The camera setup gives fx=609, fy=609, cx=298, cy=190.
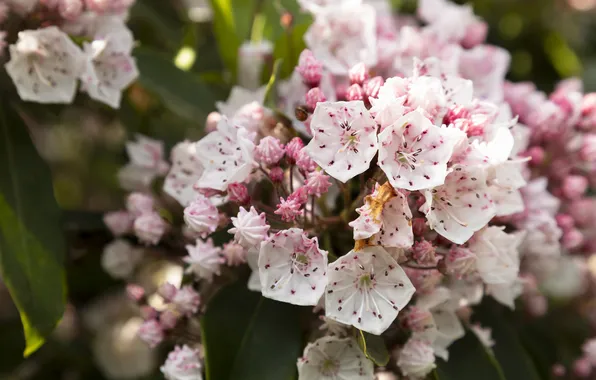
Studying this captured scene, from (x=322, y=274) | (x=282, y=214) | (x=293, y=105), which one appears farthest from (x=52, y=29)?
(x=322, y=274)

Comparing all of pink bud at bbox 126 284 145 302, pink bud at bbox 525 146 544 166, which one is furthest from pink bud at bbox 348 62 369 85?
pink bud at bbox 126 284 145 302

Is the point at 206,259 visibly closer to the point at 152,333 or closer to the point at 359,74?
the point at 152,333

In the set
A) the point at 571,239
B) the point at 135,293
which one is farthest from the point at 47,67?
the point at 571,239

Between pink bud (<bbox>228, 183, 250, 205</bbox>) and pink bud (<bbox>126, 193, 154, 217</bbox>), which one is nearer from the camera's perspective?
pink bud (<bbox>228, 183, 250, 205</bbox>)

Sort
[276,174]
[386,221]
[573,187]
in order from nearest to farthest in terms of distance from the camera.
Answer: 1. [386,221]
2. [276,174]
3. [573,187]

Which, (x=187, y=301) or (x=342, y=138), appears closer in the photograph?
(x=342, y=138)

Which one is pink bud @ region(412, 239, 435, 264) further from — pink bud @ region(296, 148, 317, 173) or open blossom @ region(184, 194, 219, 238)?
open blossom @ region(184, 194, 219, 238)

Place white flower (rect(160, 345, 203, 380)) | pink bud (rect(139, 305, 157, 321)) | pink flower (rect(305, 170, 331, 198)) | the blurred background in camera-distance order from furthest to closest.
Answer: the blurred background → pink bud (rect(139, 305, 157, 321)) → white flower (rect(160, 345, 203, 380)) → pink flower (rect(305, 170, 331, 198))
